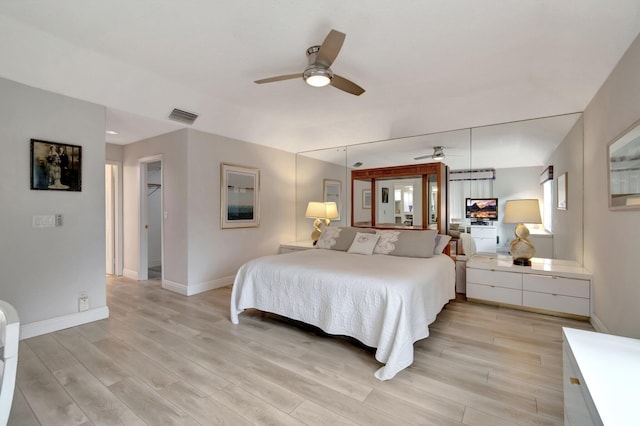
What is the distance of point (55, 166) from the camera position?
9.59ft

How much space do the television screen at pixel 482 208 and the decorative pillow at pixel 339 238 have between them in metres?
1.35

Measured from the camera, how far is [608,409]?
0.90 metres

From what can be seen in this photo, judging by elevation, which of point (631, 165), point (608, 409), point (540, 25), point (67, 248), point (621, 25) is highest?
point (540, 25)

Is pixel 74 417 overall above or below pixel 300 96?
below

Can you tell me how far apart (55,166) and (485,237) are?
5119 millimetres

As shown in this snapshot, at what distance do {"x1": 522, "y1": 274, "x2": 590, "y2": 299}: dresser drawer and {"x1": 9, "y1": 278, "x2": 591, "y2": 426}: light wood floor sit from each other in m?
0.30

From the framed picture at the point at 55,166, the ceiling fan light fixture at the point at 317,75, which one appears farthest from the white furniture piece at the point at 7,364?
the framed picture at the point at 55,166

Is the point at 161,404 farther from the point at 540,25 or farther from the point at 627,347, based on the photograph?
the point at 540,25

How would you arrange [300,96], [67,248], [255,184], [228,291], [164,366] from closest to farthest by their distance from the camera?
[164,366]
[67,248]
[300,96]
[228,291]
[255,184]

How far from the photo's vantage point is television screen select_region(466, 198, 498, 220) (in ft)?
12.5

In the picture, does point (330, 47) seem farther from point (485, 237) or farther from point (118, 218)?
point (118, 218)

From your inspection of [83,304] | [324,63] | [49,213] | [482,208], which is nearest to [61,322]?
[83,304]

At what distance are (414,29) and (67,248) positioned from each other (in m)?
3.97

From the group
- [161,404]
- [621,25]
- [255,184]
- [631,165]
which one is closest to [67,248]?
[161,404]
